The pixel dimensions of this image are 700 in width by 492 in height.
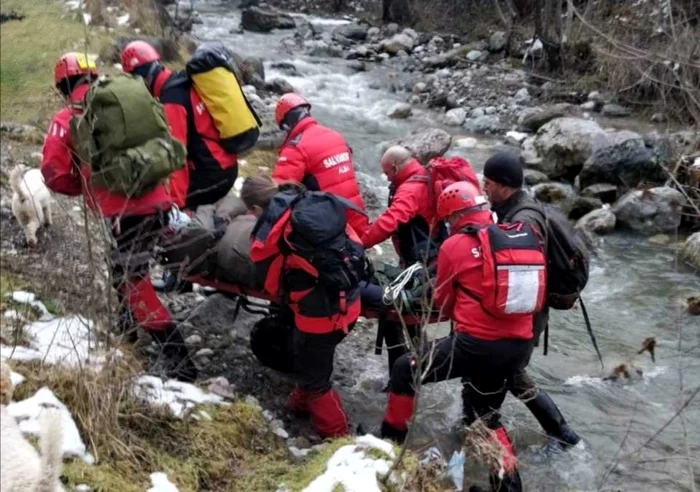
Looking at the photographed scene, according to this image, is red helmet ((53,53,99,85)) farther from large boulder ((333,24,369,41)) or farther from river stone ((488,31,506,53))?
large boulder ((333,24,369,41))

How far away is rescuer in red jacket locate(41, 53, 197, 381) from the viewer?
14.6 ft

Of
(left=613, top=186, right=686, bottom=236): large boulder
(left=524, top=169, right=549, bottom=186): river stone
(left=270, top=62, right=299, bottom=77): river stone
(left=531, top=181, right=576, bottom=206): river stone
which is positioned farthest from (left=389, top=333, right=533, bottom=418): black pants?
(left=270, top=62, right=299, bottom=77): river stone

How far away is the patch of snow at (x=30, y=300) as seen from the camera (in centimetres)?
468

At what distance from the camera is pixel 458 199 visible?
185 inches

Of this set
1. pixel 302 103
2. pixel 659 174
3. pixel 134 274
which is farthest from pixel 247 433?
pixel 659 174

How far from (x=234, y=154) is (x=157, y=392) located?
72.4 inches

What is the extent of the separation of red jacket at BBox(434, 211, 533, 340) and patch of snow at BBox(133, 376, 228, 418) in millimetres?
1505

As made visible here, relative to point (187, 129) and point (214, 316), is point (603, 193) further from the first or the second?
point (187, 129)

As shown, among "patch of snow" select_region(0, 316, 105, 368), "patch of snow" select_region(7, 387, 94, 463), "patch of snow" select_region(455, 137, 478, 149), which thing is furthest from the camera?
"patch of snow" select_region(455, 137, 478, 149)

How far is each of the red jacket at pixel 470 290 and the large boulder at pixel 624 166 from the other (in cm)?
733

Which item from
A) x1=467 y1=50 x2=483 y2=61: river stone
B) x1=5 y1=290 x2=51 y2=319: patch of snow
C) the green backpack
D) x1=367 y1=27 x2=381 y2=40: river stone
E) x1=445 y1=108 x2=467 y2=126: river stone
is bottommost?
x1=367 y1=27 x2=381 y2=40: river stone

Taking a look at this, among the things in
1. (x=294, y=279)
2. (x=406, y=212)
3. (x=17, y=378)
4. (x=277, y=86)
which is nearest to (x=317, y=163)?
(x=406, y=212)

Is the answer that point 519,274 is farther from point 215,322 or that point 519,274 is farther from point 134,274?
point 215,322

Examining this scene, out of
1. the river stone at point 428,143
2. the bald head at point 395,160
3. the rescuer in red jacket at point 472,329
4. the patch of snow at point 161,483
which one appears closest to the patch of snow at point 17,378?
the patch of snow at point 161,483
